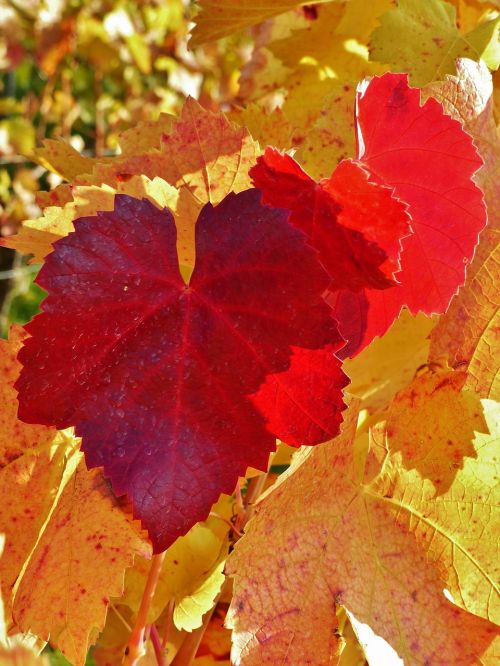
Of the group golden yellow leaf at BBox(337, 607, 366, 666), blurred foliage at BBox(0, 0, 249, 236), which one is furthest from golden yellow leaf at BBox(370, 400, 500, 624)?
blurred foliage at BBox(0, 0, 249, 236)

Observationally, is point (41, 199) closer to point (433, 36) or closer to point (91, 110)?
point (433, 36)

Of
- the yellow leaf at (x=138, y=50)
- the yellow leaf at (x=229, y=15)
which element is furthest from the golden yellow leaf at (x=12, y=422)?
the yellow leaf at (x=138, y=50)

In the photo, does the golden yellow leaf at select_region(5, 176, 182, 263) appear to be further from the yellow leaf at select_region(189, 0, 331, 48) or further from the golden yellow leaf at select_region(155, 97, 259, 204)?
the yellow leaf at select_region(189, 0, 331, 48)

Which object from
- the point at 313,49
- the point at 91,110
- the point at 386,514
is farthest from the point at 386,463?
the point at 91,110

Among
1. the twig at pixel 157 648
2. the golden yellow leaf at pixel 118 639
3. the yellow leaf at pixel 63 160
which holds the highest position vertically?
the yellow leaf at pixel 63 160

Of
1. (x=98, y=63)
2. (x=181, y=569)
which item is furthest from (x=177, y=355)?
(x=98, y=63)

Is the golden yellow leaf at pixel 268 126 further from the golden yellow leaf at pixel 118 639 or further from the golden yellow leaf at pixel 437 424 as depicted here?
the golden yellow leaf at pixel 118 639
